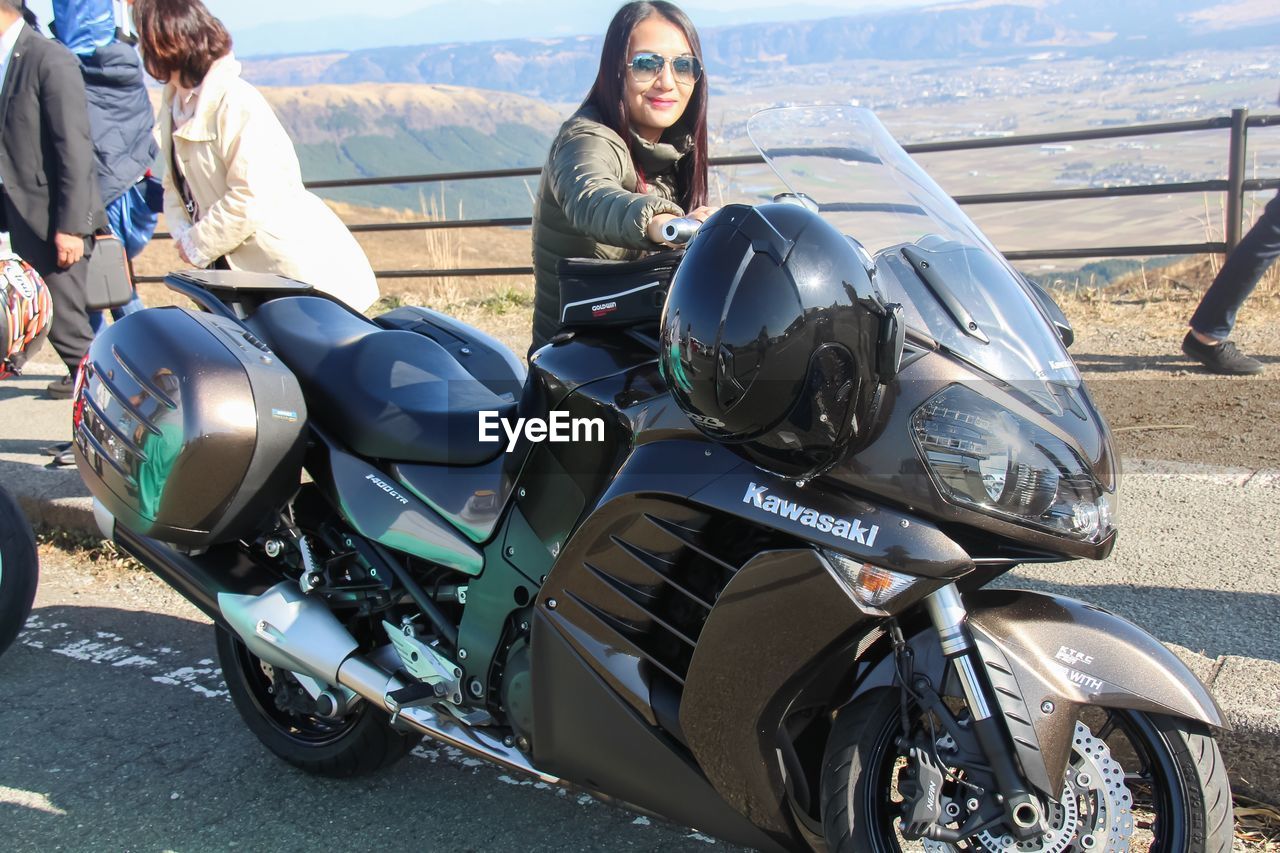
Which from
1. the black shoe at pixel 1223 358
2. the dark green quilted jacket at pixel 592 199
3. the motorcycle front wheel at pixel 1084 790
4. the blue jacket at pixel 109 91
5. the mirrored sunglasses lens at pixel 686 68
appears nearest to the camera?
the motorcycle front wheel at pixel 1084 790

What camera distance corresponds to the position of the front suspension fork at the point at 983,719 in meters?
1.88

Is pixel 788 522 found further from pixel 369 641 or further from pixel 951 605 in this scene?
pixel 369 641

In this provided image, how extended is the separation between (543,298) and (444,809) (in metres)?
1.32

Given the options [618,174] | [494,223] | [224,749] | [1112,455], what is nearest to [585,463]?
[618,174]

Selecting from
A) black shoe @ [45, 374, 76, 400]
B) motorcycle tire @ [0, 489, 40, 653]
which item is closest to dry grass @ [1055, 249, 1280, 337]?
motorcycle tire @ [0, 489, 40, 653]

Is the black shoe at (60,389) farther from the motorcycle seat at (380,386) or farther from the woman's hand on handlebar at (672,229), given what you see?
the woman's hand on handlebar at (672,229)

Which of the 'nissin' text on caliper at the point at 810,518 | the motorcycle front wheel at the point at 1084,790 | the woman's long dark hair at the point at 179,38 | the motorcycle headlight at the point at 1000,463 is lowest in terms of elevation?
the motorcycle front wheel at the point at 1084,790

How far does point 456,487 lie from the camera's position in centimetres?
266

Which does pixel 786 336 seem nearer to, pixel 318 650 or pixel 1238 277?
pixel 318 650

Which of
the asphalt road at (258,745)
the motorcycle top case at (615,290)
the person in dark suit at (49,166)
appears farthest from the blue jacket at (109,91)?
the motorcycle top case at (615,290)

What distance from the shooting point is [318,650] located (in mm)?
2801

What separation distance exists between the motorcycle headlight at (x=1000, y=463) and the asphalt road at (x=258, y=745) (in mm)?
1239

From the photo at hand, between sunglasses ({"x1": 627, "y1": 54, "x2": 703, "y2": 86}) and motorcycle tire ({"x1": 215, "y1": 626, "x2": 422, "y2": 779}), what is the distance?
1.67 metres

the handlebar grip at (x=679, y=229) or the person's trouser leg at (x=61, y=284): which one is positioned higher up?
the handlebar grip at (x=679, y=229)
